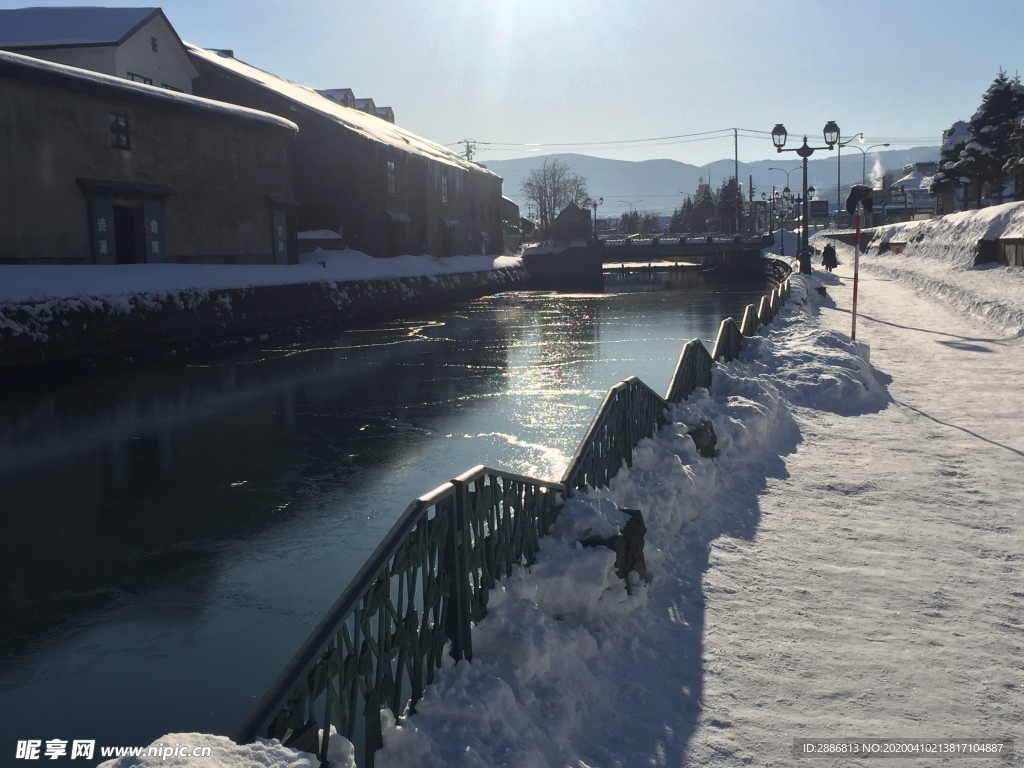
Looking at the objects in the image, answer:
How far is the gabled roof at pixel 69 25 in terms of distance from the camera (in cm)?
3167

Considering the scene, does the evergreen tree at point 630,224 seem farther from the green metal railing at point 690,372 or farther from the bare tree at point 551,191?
the green metal railing at point 690,372

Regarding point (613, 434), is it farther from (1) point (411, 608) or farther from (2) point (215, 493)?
(2) point (215, 493)

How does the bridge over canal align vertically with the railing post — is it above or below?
Result: above

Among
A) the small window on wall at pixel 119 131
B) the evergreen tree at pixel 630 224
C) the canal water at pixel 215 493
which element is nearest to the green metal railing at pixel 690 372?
the canal water at pixel 215 493

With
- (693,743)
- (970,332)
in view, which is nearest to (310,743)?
(693,743)

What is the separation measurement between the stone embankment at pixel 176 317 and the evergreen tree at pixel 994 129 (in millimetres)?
32041

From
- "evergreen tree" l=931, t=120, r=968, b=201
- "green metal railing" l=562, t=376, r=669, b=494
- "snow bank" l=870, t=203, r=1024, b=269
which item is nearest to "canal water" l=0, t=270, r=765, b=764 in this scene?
"green metal railing" l=562, t=376, r=669, b=494

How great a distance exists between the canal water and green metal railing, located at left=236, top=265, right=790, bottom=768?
140 centimetres

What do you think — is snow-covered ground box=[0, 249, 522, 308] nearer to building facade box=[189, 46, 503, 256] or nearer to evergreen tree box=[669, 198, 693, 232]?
building facade box=[189, 46, 503, 256]

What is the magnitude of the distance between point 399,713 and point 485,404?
11599 millimetres

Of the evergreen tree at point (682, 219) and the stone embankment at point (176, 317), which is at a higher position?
the evergreen tree at point (682, 219)

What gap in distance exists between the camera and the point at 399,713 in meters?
3.77

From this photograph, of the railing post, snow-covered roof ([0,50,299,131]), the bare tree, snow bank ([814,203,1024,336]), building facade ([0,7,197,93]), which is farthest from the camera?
the bare tree

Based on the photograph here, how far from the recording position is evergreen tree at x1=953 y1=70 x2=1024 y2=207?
4706 centimetres
